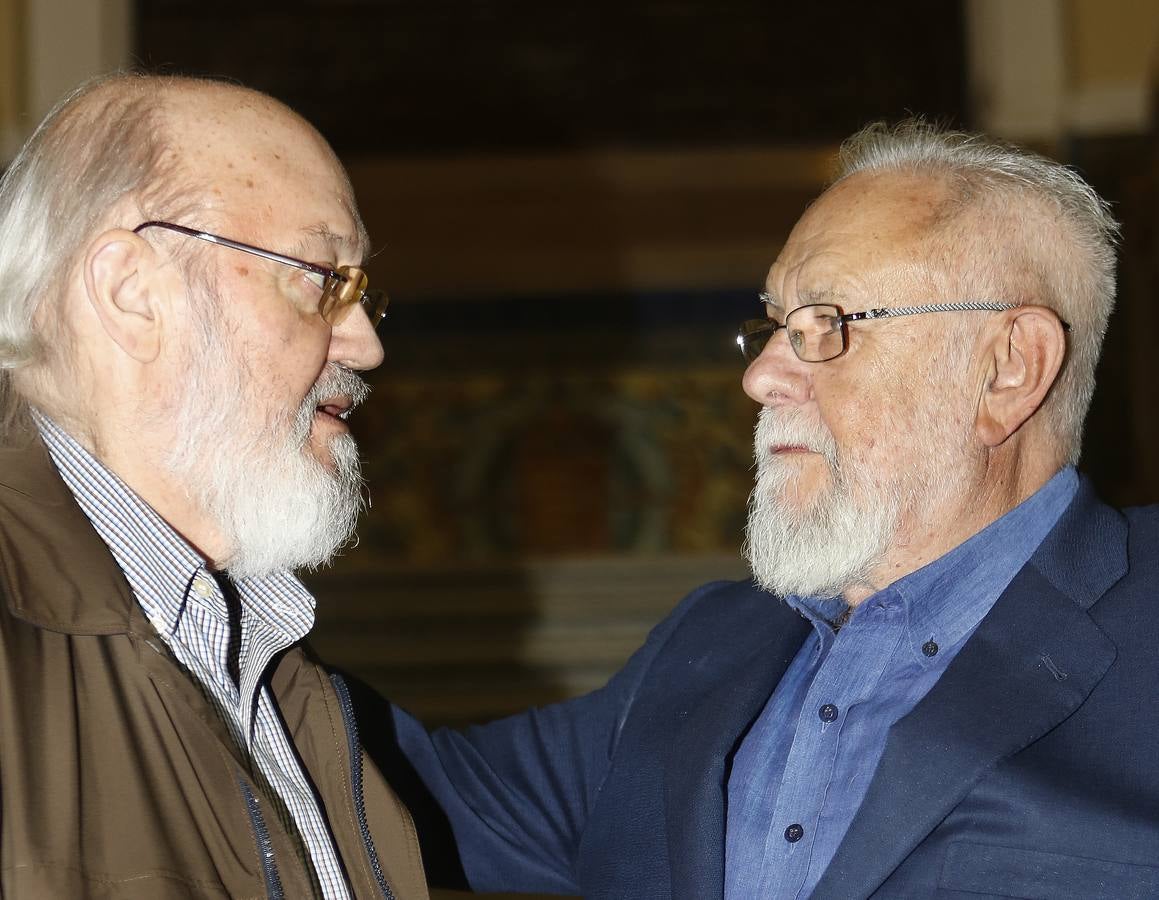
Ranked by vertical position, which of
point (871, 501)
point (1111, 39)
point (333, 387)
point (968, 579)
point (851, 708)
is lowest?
point (851, 708)

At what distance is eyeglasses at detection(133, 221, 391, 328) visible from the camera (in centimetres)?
207

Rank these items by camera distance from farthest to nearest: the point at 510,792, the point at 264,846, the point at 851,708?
the point at 510,792 → the point at 851,708 → the point at 264,846

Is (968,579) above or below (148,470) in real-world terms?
below

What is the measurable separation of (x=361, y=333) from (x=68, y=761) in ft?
2.78

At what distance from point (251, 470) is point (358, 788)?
19.5 inches

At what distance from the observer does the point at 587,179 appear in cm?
840

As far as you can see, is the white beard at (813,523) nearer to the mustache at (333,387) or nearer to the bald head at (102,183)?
the mustache at (333,387)

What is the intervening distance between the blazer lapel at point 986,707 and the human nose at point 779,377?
1.59 ft

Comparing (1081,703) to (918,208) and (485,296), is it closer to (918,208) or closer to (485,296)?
(918,208)

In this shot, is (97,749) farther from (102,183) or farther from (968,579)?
(968,579)

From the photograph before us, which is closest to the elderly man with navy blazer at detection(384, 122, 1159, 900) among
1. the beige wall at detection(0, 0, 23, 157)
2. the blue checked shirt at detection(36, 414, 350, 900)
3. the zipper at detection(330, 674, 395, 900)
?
the zipper at detection(330, 674, 395, 900)

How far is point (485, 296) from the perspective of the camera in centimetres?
840

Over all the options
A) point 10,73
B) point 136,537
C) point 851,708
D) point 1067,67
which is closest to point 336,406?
point 136,537

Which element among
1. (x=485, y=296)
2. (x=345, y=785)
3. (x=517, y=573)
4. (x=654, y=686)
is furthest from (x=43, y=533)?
(x=485, y=296)
